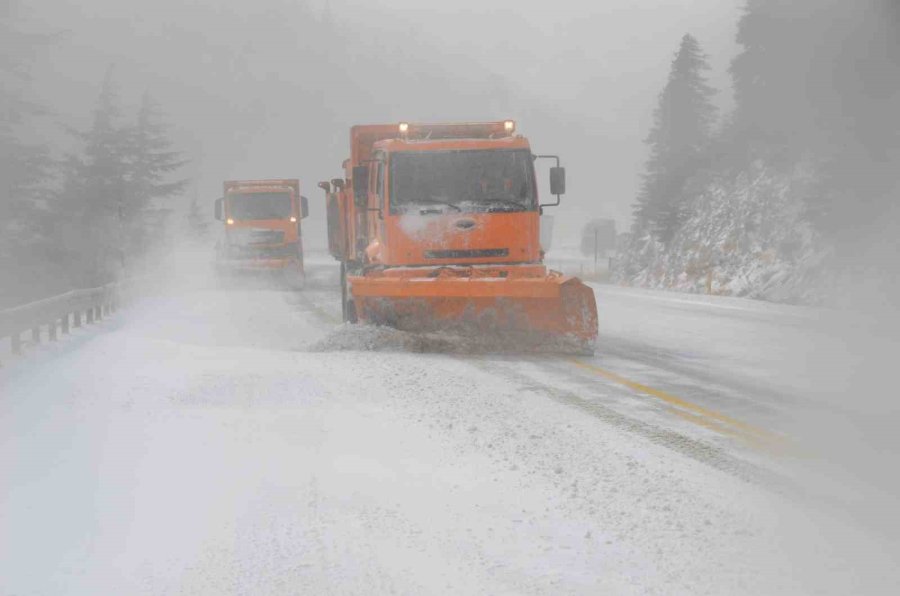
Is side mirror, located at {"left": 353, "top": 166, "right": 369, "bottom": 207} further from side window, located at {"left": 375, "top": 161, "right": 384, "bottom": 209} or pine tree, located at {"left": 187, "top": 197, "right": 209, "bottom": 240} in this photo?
pine tree, located at {"left": 187, "top": 197, "right": 209, "bottom": 240}

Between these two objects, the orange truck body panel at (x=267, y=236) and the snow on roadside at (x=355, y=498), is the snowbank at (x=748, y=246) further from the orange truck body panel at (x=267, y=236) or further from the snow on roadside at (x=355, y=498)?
the snow on roadside at (x=355, y=498)

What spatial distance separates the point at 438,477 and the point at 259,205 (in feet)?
80.1

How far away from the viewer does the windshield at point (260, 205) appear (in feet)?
92.5

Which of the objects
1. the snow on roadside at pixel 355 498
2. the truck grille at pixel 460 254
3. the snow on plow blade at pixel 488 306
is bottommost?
the snow on roadside at pixel 355 498

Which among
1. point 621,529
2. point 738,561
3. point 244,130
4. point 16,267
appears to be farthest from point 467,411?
point 244,130

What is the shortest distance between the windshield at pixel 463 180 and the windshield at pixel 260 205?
17.0m

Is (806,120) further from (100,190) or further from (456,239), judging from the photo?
(100,190)

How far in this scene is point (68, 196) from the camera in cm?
4262

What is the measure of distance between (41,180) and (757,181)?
28295 mm

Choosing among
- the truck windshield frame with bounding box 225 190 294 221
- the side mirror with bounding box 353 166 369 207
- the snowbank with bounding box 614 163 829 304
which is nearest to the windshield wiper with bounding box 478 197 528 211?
the side mirror with bounding box 353 166 369 207

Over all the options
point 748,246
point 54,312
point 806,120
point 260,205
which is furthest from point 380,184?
point 806,120

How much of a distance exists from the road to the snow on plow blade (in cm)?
90

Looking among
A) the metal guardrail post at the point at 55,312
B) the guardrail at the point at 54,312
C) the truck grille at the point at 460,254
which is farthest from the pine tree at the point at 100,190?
the truck grille at the point at 460,254

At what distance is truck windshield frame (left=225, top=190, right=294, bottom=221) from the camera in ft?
92.5
